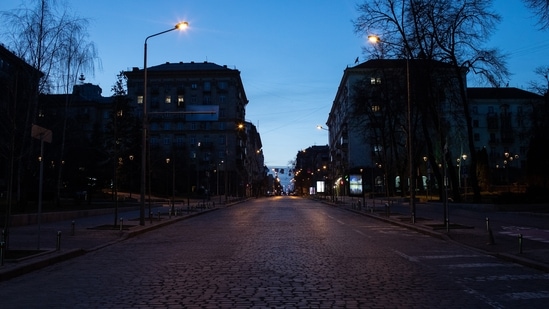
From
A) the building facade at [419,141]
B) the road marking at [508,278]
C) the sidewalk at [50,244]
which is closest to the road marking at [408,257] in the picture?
the road marking at [508,278]

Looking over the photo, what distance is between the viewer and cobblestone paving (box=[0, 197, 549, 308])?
28.8 ft

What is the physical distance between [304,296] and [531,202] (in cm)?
3375

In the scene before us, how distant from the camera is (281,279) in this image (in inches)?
427

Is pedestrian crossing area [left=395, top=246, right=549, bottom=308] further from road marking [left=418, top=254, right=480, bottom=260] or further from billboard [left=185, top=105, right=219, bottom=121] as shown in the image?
billboard [left=185, top=105, right=219, bottom=121]

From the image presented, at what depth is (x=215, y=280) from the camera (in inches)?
425

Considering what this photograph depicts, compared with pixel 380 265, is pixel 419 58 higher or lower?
higher

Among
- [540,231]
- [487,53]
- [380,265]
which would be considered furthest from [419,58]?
[380,265]

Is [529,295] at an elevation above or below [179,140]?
below

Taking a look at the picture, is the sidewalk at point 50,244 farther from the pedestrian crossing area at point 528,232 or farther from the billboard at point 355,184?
the billboard at point 355,184

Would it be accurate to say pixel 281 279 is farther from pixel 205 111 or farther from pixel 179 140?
pixel 179 140

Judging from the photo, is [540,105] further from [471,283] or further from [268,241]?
[471,283]

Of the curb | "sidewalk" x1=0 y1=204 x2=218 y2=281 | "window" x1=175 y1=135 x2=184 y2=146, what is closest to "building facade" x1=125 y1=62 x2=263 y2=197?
"window" x1=175 y1=135 x2=184 y2=146

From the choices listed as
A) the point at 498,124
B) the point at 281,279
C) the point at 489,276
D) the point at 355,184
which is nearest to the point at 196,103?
the point at 355,184

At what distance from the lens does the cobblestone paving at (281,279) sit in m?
8.77
